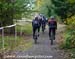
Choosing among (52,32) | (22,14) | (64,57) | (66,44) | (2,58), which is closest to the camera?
(2,58)

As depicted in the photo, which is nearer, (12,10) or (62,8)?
(12,10)

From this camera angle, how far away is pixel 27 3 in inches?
1201

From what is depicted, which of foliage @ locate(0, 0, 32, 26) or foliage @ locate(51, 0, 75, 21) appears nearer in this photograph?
foliage @ locate(51, 0, 75, 21)

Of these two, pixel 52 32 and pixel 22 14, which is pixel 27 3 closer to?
pixel 22 14

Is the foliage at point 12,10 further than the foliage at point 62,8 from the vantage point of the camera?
Yes

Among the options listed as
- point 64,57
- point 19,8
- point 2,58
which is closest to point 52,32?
point 64,57

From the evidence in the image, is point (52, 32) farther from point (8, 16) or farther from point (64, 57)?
point (8, 16)

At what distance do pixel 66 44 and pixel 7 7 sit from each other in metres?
11.9

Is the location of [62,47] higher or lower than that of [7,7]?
lower

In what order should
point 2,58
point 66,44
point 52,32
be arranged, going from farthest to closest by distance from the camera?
1. point 52,32
2. point 66,44
3. point 2,58

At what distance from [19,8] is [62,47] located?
1243 cm

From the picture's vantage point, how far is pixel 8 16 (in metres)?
29.5

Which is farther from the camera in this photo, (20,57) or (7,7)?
(7,7)

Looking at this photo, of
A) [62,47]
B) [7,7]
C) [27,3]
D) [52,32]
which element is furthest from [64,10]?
[62,47]
